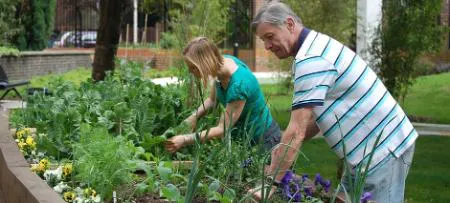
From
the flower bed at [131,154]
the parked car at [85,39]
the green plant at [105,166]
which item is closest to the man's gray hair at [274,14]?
the flower bed at [131,154]

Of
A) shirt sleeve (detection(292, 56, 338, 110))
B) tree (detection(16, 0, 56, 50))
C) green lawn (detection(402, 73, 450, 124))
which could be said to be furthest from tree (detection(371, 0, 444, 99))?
tree (detection(16, 0, 56, 50))

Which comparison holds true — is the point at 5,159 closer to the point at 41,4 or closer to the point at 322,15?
the point at 322,15

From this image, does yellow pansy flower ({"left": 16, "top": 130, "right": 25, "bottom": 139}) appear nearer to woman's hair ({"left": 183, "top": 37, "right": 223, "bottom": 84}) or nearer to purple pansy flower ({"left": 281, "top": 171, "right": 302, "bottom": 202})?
woman's hair ({"left": 183, "top": 37, "right": 223, "bottom": 84})

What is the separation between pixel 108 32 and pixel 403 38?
5749 millimetres

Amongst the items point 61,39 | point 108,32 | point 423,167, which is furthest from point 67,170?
point 61,39

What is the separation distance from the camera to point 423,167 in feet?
36.4

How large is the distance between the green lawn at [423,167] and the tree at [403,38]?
2.89 metres

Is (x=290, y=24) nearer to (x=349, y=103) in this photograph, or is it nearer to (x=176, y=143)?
(x=349, y=103)

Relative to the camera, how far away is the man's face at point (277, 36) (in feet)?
13.2

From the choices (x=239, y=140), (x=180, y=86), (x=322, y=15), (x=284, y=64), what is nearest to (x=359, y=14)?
(x=322, y=15)

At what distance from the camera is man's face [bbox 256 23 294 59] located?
4.02 metres

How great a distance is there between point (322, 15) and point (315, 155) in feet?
33.3

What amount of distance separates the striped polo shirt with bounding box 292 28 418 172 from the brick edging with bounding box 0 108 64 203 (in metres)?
1.27

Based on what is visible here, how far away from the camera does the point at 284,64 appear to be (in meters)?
24.3
